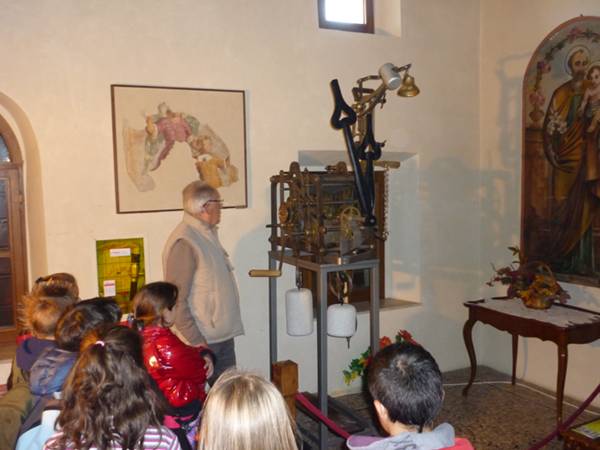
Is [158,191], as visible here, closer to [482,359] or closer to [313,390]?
[313,390]

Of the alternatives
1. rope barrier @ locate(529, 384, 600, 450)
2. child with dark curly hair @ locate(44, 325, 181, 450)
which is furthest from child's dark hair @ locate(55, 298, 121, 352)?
rope barrier @ locate(529, 384, 600, 450)

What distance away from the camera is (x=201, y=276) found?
3.47 m

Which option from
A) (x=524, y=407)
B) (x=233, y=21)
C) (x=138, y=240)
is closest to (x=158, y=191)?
(x=138, y=240)

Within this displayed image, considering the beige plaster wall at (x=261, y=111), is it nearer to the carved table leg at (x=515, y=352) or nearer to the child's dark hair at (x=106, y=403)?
the carved table leg at (x=515, y=352)

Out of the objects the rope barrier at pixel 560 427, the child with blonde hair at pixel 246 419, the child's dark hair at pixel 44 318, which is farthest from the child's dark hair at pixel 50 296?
the rope barrier at pixel 560 427

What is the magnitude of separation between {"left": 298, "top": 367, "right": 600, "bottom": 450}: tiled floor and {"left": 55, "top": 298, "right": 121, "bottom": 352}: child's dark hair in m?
1.93

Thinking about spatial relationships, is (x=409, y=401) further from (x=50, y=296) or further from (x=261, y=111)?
(x=261, y=111)

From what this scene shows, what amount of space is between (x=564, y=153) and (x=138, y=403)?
3.99 metres

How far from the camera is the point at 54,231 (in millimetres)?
3906

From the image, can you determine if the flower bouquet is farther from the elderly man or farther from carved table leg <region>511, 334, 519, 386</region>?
the elderly man

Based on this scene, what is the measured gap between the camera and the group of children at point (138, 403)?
1.52 meters

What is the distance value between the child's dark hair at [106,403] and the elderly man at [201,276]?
5.04 ft

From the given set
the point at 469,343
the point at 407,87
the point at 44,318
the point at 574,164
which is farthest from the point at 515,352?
the point at 44,318

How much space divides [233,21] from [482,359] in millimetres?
3750
